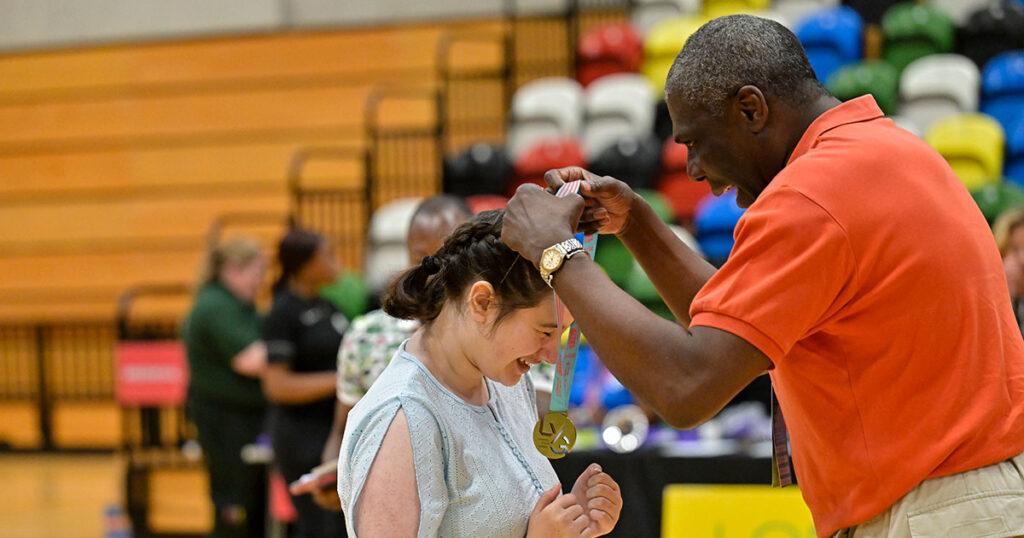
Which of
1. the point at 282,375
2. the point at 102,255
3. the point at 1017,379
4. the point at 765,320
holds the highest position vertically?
the point at 765,320

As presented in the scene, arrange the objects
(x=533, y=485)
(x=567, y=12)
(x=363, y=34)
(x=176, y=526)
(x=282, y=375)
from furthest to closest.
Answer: (x=363, y=34), (x=567, y=12), (x=176, y=526), (x=282, y=375), (x=533, y=485)

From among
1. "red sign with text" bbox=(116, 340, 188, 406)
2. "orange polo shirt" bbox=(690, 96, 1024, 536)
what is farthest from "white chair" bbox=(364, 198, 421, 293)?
"orange polo shirt" bbox=(690, 96, 1024, 536)

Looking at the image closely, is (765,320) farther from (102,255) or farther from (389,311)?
(102,255)

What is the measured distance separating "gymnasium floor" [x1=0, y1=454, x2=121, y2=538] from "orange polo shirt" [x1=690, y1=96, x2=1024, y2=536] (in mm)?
6349

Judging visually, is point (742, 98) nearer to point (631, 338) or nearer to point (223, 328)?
point (631, 338)

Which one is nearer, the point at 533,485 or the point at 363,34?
the point at 533,485

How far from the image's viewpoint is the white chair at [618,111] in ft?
25.8

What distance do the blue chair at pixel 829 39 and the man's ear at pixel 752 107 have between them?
6.24 metres

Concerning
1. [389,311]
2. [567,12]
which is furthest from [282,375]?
[567,12]

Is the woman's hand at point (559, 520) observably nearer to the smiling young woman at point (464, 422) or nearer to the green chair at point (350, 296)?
the smiling young woman at point (464, 422)

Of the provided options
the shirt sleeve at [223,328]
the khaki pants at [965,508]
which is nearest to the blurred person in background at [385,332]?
the khaki pants at [965,508]

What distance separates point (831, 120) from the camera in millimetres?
1859

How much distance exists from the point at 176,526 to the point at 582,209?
614 cm

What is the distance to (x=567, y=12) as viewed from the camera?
372 inches
